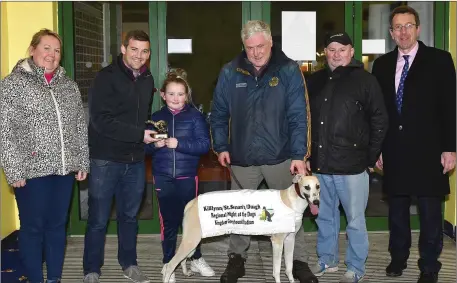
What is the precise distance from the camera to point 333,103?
510 cm

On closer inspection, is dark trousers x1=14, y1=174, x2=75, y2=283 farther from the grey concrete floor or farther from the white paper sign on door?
the white paper sign on door

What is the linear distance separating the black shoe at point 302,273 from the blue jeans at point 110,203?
55.6 inches

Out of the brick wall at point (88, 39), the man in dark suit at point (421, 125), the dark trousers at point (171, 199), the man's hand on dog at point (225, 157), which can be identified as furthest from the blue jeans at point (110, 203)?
the man in dark suit at point (421, 125)

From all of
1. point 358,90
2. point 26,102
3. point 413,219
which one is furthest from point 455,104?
point 26,102

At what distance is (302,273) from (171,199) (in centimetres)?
126

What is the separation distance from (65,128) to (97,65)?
2189mm

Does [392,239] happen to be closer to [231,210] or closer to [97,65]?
[231,210]

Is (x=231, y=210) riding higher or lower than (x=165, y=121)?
lower

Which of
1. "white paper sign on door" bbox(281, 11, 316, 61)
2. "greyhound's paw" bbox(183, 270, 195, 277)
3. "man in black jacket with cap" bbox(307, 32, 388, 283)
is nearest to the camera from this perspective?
"man in black jacket with cap" bbox(307, 32, 388, 283)

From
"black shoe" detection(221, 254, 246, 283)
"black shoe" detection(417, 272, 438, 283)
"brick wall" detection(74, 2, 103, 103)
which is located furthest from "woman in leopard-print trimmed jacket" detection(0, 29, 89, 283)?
"black shoe" detection(417, 272, 438, 283)

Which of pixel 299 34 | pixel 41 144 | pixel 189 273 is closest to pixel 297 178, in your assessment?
pixel 189 273

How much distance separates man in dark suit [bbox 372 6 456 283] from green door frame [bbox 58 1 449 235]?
5.23 ft

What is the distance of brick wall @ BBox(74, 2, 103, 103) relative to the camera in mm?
6801

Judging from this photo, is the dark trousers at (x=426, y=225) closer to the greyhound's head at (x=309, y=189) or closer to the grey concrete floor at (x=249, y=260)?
the grey concrete floor at (x=249, y=260)
